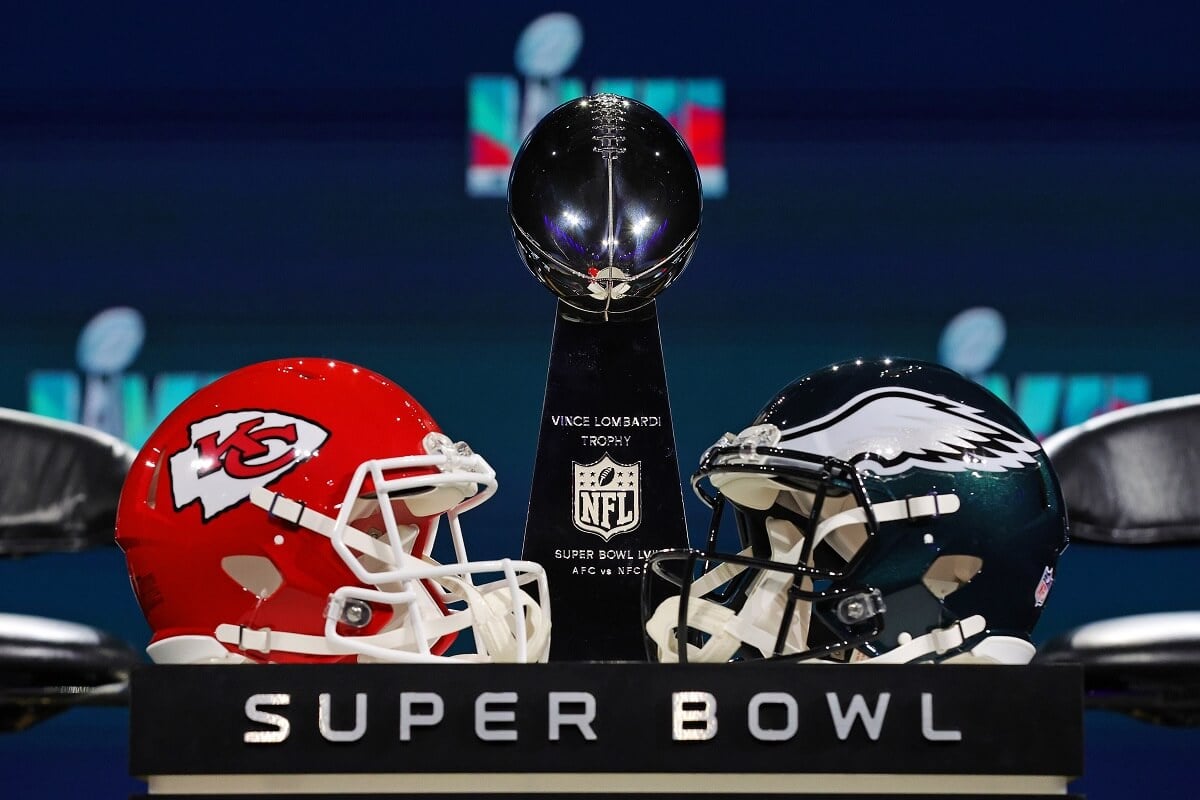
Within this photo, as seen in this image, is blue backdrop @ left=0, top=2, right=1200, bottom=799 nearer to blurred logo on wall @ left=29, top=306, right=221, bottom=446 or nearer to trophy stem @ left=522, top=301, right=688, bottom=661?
blurred logo on wall @ left=29, top=306, right=221, bottom=446

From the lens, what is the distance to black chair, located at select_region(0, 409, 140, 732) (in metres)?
2.66

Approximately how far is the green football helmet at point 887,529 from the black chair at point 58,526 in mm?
1446

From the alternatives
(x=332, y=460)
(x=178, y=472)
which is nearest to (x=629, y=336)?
(x=332, y=460)

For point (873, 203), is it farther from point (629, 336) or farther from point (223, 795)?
point (223, 795)

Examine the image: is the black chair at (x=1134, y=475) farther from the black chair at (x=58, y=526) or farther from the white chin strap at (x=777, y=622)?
the black chair at (x=58, y=526)

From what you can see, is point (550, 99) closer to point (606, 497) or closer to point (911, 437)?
point (606, 497)

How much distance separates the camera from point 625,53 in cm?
298

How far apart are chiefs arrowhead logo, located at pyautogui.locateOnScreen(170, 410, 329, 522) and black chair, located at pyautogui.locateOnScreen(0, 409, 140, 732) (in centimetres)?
128

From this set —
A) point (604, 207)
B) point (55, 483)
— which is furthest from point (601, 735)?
point (55, 483)

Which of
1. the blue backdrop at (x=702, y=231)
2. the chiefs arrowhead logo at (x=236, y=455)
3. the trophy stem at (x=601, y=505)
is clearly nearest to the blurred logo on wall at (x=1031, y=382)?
the blue backdrop at (x=702, y=231)

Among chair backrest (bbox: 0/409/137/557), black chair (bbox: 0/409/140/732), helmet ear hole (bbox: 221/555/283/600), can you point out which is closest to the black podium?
helmet ear hole (bbox: 221/555/283/600)

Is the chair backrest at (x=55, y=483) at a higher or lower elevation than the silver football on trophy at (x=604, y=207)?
lower

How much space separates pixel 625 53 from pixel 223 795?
6.78 ft

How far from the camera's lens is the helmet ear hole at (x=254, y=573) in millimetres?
1509
